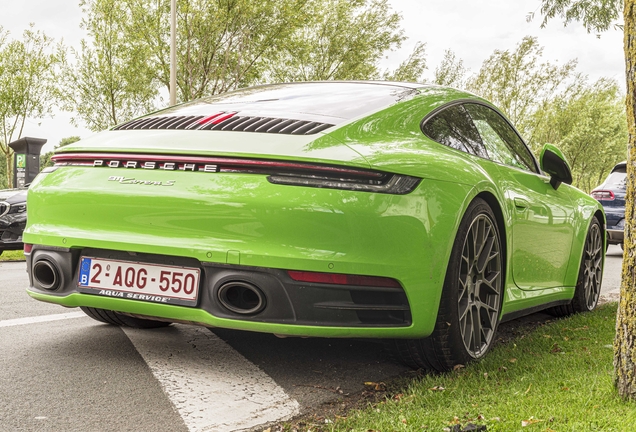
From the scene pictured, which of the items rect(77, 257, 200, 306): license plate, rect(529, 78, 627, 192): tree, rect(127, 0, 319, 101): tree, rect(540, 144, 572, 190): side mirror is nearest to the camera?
rect(77, 257, 200, 306): license plate

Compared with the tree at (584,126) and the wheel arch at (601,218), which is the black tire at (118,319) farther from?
the tree at (584,126)

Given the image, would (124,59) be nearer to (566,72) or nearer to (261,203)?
(566,72)

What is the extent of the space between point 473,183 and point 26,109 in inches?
1076

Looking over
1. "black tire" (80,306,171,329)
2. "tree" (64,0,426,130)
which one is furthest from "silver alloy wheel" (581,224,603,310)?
"tree" (64,0,426,130)

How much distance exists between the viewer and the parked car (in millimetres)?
9641

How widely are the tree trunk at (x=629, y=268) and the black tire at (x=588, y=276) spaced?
101 inches

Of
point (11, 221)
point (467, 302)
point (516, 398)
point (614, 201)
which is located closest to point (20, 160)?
point (11, 221)

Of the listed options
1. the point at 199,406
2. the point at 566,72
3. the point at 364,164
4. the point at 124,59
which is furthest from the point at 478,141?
the point at 566,72

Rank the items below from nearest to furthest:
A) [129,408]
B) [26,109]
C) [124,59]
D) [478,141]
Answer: [129,408] → [478,141] → [124,59] → [26,109]

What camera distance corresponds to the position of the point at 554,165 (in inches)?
194

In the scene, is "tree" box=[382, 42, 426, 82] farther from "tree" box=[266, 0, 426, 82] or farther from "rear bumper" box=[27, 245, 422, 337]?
"rear bumper" box=[27, 245, 422, 337]

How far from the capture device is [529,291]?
14.6ft

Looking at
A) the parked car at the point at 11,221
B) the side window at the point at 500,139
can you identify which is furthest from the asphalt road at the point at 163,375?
the parked car at the point at 11,221

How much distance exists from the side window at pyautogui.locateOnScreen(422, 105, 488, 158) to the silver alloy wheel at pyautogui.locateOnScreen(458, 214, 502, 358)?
43 cm
